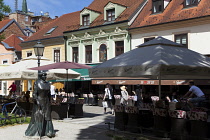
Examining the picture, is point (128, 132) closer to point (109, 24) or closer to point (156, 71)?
point (156, 71)

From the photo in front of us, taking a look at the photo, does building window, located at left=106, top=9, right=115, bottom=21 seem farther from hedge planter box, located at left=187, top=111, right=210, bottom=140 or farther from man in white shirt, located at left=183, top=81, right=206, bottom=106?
hedge planter box, located at left=187, top=111, right=210, bottom=140

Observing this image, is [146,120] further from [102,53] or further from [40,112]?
[102,53]

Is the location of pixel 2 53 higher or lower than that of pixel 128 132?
higher

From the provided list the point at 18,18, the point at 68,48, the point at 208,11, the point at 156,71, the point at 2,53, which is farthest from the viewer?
the point at 18,18

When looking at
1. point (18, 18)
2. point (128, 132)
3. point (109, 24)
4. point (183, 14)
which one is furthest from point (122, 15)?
point (18, 18)

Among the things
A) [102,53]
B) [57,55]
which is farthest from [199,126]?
[57,55]

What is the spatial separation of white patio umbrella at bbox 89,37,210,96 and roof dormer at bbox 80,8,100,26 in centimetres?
1916

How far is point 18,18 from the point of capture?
71938 millimetres

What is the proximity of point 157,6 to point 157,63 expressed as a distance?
17190 mm

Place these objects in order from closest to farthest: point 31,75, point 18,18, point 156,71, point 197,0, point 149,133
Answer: point 156,71, point 149,133, point 31,75, point 197,0, point 18,18

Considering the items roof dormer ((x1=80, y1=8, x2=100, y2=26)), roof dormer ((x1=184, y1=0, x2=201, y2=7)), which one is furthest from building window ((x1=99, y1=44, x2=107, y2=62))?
roof dormer ((x1=184, y1=0, x2=201, y2=7))

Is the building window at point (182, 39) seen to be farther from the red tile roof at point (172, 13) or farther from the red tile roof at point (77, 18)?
the red tile roof at point (77, 18)

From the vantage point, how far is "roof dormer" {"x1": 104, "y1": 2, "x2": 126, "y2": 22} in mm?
25250

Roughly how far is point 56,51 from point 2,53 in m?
11.2
